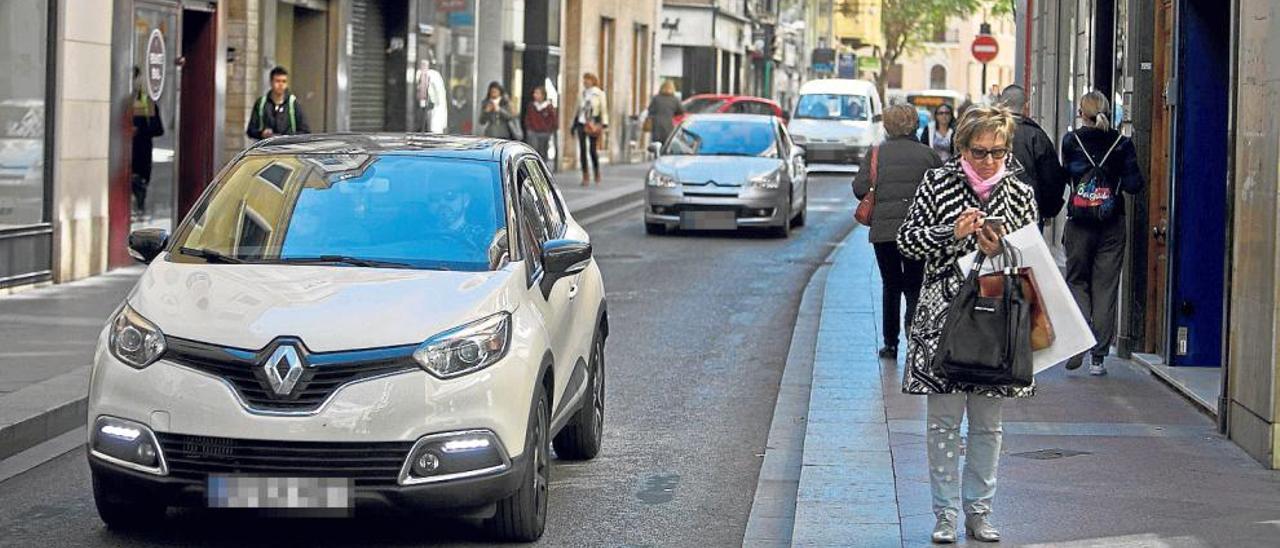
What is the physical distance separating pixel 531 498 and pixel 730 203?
16733mm

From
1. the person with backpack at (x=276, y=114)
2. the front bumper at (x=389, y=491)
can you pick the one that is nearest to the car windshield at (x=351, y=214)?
the front bumper at (x=389, y=491)

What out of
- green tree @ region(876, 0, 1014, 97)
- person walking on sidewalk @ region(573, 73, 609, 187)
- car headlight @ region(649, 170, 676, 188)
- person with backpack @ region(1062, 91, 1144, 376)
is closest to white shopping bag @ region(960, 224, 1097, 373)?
person with backpack @ region(1062, 91, 1144, 376)

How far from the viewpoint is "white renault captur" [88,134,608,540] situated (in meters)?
6.98

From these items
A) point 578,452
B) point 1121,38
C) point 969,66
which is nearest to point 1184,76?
point 1121,38

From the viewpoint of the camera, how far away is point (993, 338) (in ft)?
23.5

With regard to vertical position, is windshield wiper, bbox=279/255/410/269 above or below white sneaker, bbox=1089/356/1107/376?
above

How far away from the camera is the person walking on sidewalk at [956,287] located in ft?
24.0

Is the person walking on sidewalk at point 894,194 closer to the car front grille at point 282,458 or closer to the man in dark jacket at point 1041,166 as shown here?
the man in dark jacket at point 1041,166

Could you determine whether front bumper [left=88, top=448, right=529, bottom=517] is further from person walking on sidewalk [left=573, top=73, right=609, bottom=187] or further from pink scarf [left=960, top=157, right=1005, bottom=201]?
person walking on sidewalk [left=573, top=73, right=609, bottom=187]

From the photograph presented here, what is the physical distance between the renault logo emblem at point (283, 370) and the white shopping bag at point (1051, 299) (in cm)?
229

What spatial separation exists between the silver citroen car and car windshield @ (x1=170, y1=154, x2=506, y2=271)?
1581 centimetres

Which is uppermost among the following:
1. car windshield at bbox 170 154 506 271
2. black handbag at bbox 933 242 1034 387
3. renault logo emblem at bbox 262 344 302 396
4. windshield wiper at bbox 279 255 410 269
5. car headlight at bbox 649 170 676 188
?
car headlight at bbox 649 170 676 188

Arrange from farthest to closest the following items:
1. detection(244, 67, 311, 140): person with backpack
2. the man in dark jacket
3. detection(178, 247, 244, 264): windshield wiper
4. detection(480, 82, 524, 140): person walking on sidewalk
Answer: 1. detection(480, 82, 524, 140): person walking on sidewalk
2. detection(244, 67, 311, 140): person with backpack
3. the man in dark jacket
4. detection(178, 247, 244, 264): windshield wiper

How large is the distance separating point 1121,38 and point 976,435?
736 cm
